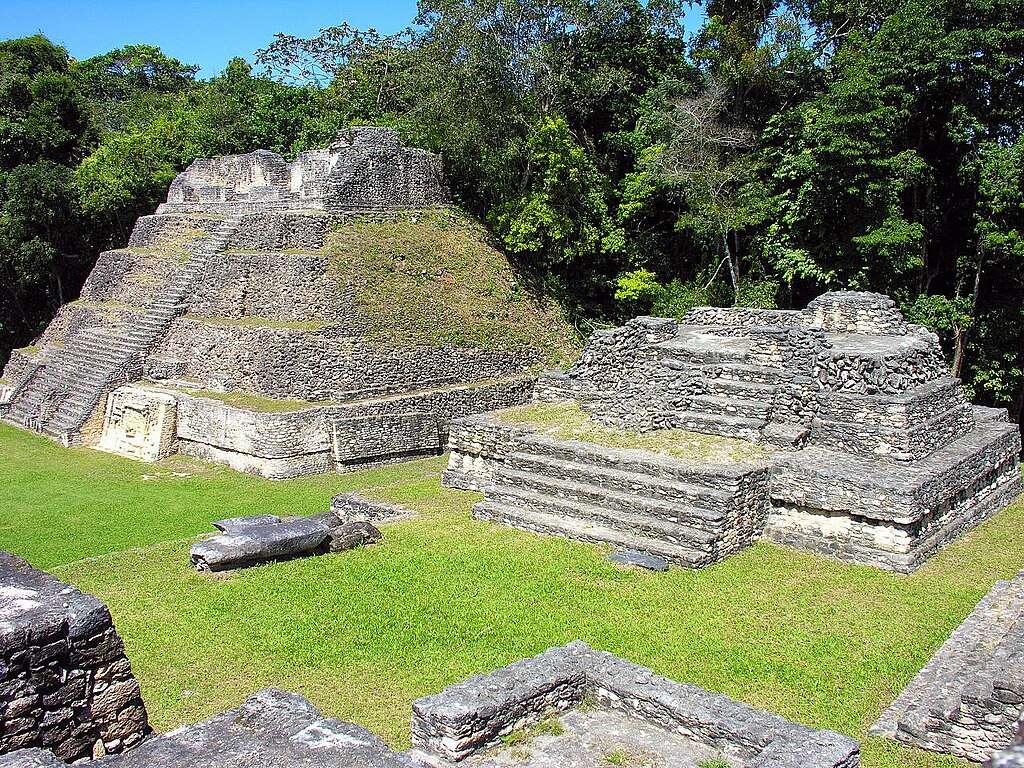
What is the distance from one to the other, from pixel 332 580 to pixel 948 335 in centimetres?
1259

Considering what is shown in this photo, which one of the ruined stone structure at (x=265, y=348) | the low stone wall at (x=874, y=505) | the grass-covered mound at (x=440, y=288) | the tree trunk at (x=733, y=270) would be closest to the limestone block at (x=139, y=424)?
the ruined stone structure at (x=265, y=348)

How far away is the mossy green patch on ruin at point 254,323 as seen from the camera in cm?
1570

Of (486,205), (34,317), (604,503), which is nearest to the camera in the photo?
(604,503)

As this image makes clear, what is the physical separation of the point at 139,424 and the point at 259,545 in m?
7.39

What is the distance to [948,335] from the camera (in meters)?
16.7

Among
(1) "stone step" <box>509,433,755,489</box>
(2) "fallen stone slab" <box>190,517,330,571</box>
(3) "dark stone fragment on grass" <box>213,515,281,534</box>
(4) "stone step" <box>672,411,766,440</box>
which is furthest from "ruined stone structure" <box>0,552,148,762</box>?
(4) "stone step" <box>672,411,766,440</box>

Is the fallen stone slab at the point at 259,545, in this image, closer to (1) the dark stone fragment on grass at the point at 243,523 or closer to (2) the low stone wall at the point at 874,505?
(1) the dark stone fragment on grass at the point at 243,523

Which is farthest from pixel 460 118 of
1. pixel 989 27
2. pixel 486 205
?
pixel 989 27

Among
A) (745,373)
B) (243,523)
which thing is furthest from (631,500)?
(243,523)

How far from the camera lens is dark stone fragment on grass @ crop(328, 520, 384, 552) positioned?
10.0m

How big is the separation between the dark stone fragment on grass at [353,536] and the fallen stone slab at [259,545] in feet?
0.50

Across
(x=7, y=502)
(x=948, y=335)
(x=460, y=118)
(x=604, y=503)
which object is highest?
(x=460, y=118)

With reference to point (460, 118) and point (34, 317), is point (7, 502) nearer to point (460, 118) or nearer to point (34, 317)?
point (460, 118)

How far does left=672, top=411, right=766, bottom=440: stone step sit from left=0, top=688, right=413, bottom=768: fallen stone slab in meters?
7.28
